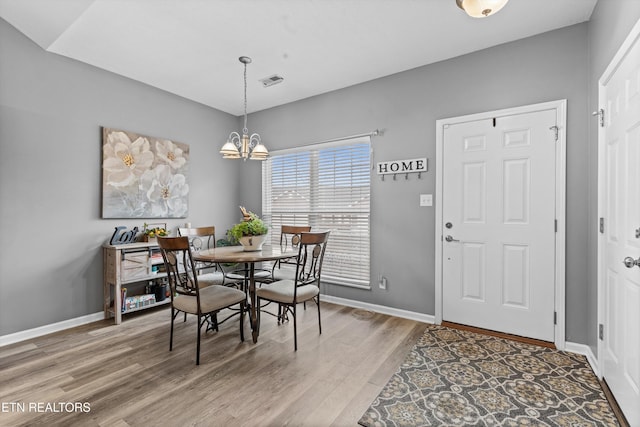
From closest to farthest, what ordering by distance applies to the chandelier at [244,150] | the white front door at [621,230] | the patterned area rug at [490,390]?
1. the white front door at [621,230]
2. the patterned area rug at [490,390]
3. the chandelier at [244,150]

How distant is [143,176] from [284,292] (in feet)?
7.83

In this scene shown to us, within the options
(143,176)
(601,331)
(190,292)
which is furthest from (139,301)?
(601,331)

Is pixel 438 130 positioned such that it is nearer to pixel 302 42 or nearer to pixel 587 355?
pixel 302 42

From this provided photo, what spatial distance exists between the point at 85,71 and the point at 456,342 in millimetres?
4591

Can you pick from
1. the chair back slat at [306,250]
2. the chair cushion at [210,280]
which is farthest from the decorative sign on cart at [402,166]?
the chair cushion at [210,280]

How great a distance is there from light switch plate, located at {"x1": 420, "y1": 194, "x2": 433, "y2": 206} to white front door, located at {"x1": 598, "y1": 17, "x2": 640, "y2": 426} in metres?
1.35

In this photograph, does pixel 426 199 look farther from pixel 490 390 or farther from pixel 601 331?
pixel 490 390

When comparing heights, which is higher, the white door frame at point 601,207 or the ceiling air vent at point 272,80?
the ceiling air vent at point 272,80

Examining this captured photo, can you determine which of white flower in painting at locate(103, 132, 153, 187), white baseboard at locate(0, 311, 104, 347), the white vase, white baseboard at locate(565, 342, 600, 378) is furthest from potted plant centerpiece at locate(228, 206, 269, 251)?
white baseboard at locate(565, 342, 600, 378)

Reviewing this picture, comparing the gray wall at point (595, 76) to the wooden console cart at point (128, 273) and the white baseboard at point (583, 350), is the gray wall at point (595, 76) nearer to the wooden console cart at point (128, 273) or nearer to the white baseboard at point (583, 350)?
the white baseboard at point (583, 350)

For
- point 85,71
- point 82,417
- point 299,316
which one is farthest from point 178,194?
point 82,417

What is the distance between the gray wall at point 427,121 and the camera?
99.7 inches

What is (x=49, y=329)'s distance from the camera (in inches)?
116

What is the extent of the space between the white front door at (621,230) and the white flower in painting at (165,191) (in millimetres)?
4327
